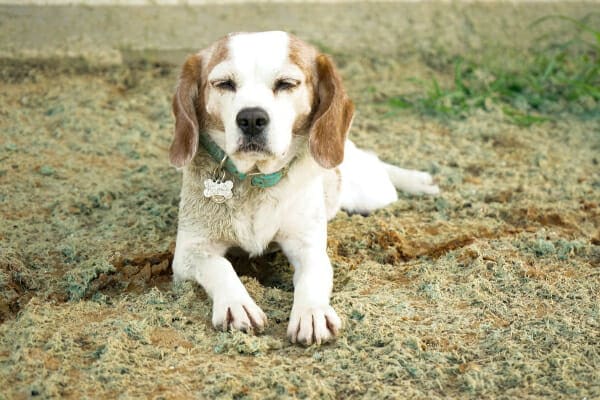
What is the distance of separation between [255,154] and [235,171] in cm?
29

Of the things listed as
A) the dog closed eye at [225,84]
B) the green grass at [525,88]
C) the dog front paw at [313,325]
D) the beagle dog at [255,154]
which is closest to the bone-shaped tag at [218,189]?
the beagle dog at [255,154]

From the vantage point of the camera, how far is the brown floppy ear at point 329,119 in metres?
3.20

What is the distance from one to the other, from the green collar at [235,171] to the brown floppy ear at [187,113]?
84mm

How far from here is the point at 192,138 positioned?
10.3ft

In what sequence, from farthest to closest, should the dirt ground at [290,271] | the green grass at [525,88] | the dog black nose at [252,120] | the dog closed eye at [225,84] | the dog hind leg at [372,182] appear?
the green grass at [525,88]
the dog hind leg at [372,182]
the dog closed eye at [225,84]
the dog black nose at [252,120]
the dirt ground at [290,271]

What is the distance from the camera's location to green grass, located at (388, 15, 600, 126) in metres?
5.59

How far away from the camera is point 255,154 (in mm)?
2953

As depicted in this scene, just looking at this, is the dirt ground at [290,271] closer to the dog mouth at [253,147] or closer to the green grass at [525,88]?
the green grass at [525,88]

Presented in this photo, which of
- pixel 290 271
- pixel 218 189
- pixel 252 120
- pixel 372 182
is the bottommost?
pixel 290 271

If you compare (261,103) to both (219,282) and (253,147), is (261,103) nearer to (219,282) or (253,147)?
(253,147)

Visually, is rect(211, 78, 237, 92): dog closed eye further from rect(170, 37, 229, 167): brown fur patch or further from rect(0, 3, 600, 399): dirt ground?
rect(0, 3, 600, 399): dirt ground

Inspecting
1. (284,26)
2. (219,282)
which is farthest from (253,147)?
(284,26)

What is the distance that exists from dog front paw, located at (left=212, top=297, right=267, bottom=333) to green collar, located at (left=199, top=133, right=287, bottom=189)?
0.58 meters

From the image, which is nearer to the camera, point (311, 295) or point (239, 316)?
point (239, 316)
